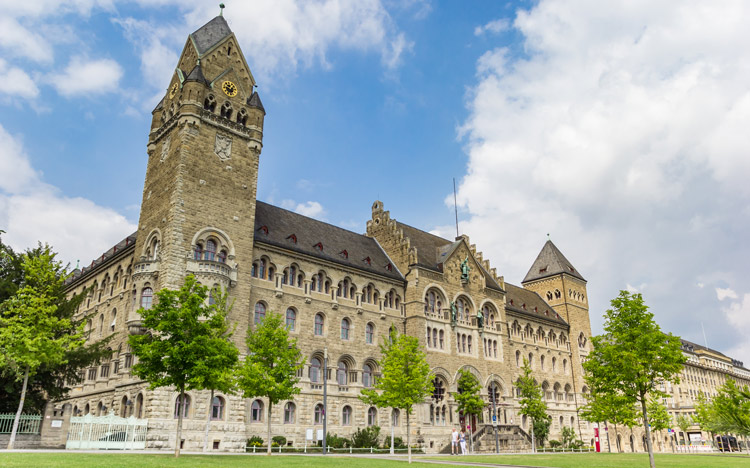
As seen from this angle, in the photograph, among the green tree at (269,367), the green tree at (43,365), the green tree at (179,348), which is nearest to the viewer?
the green tree at (179,348)

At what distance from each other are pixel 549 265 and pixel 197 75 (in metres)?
53.6

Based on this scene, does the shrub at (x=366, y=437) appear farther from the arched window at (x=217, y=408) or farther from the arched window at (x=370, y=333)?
the arched window at (x=217, y=408)

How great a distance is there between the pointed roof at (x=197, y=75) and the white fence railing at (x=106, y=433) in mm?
23677

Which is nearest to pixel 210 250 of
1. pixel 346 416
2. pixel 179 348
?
pixel 179 348

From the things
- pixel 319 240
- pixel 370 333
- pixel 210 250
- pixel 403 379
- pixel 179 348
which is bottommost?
pixel 403 379

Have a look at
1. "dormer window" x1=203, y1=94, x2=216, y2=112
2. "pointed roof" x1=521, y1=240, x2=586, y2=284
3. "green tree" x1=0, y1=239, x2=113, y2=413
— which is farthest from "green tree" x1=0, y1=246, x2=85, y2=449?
"pointed roof" x1=521, y1=240, x2=586, y2=284

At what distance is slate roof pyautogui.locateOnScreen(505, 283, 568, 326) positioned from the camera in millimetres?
63878

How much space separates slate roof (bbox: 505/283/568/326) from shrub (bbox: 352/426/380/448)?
24588mm

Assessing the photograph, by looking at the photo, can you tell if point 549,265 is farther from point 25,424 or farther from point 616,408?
point 25,424

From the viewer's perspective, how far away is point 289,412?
3969 cm

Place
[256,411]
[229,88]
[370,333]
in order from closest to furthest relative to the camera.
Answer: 1. [256,411]
2. [229,88]
3. [370,333]

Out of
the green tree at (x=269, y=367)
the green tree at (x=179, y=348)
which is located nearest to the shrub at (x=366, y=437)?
the green tree at (x=269, y=367)

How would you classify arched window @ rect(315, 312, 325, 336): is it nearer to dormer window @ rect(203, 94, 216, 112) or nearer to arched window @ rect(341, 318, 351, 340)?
arched window @ rect(341, 318, 351, 340)

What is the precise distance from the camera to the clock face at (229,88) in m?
43.2
